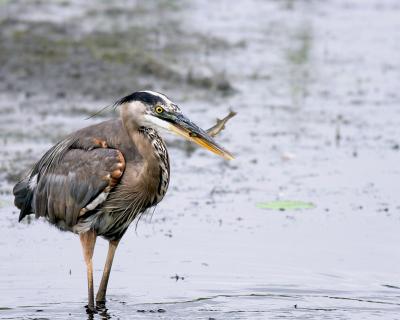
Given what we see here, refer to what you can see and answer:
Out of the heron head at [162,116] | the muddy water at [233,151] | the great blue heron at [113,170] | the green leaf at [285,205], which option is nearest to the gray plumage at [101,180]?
the great blue heron at [113,170]

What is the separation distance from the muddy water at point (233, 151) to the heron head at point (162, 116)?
1.32 m

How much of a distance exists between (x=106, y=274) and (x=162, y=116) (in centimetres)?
135

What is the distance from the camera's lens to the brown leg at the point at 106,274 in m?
7.69

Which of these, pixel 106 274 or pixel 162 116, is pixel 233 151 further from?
pixel 162 116

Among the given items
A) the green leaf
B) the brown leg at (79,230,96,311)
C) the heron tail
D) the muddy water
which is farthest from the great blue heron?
the green leaf

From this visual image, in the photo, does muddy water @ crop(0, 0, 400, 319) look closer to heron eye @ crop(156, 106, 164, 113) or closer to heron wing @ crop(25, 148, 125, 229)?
heron wing @ crop(25, 148, 125, 229)

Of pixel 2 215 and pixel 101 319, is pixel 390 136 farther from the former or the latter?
pixel 101 319

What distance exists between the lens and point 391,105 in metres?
13.5

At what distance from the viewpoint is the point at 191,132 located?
7.11 m

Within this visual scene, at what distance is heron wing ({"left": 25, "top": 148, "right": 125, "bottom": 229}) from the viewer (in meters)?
7.24

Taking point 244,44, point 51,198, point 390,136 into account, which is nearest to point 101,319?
point 51,198

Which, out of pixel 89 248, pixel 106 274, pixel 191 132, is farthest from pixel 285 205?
pixel 191 132

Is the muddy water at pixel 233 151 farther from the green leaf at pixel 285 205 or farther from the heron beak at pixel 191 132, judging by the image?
the heron beak at pixel 191 132

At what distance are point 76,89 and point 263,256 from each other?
5730mm
